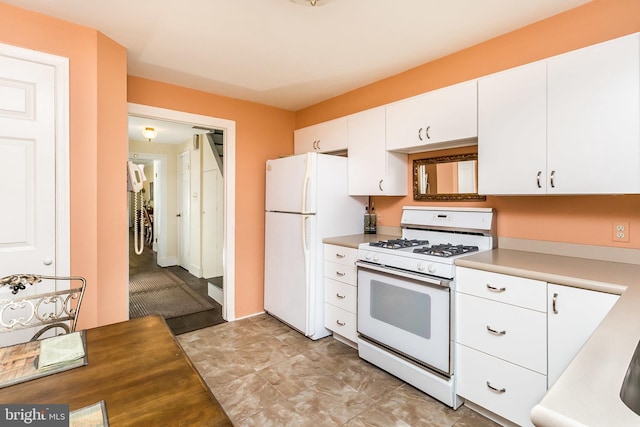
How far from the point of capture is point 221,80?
117 inches

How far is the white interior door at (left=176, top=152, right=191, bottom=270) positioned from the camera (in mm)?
5734

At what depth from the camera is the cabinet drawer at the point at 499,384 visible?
65.8 inches

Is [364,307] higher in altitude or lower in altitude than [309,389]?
higher

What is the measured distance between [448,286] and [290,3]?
1943 mm

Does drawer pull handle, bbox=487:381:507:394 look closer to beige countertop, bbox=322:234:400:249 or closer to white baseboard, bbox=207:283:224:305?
beige countertop, bbox=322:234:400:249

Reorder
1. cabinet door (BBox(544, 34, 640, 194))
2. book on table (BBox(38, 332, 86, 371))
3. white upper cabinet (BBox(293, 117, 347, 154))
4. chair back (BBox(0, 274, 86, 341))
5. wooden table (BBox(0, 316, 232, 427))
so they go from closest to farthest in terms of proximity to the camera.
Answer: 1. wooden table (BBox(0, 316, 232, 427))
2. book on table (BBox(38, 332, 86, 371))
3. chair back (BBox(0, 274, 86, 341))
4. cabinet door (BBox(544, 34, 640, 194))
5. white upper cabinet (BBox(293, 117, 347, 154))

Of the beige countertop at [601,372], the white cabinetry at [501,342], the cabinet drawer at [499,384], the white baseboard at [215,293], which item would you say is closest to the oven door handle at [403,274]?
the white cabinetry at [501,342]

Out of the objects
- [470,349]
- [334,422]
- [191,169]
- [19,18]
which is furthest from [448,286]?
[191,169]

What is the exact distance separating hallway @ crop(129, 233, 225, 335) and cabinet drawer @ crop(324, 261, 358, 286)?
1374 millimetres

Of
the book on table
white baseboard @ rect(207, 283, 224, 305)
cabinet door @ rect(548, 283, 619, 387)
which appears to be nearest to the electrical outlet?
cabinet door @ rect(548, 283, 619, 387)

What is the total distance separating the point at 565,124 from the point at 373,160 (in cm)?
142

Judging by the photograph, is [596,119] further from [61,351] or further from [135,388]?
[61,351]

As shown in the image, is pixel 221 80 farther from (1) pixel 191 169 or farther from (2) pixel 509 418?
→ (2) pixel 509 418

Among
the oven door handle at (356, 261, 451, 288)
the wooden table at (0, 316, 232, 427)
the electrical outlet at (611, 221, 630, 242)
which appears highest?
the electrical outlet at (611, 221, 630, 242)
